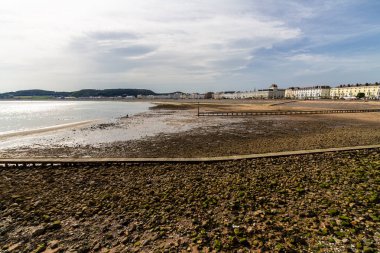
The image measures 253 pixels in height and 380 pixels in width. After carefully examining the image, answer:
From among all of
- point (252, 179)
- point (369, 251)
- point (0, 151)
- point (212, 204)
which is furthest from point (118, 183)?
point (0, 151)

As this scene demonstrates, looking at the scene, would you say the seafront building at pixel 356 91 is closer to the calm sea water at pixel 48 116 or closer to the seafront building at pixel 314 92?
the seafront building at pixel 314 92

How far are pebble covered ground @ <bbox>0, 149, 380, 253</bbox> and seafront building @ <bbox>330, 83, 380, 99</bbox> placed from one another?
6161 inches

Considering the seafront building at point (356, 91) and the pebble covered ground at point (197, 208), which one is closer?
the pebble covered ground at point (197, 208)

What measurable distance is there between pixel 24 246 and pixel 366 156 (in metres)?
13.6

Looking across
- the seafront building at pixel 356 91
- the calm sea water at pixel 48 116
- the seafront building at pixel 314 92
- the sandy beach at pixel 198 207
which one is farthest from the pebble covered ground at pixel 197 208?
the seafront building at pixel 314 92

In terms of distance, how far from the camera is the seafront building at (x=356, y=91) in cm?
13388

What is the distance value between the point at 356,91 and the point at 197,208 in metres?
183

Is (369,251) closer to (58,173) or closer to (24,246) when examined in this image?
(24,246)

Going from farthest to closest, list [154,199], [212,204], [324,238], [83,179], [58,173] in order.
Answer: [58,173] < [83,179] < [154,199] < [212,204] < [324,238]

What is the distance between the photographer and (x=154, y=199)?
7.15 metres

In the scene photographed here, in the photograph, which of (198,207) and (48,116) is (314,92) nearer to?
(48,116)

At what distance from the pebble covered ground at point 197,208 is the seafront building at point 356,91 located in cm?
15649

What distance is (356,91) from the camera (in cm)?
15025

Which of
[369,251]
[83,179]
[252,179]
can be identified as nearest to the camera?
[369,251]
